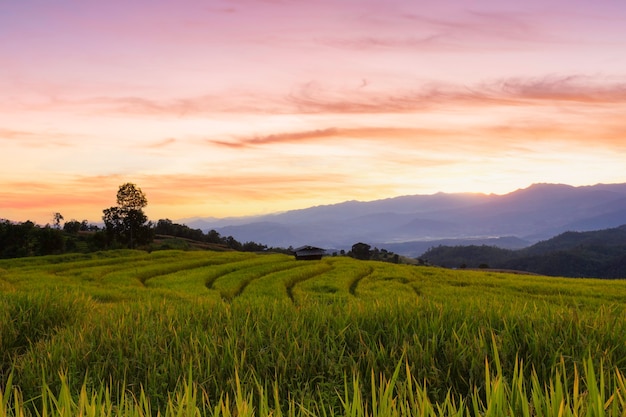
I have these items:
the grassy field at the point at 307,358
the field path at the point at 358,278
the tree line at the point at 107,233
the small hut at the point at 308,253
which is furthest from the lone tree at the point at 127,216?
the grassy field at the point at 307,358

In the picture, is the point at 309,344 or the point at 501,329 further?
the point at 501,329

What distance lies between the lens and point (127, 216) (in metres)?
97.8

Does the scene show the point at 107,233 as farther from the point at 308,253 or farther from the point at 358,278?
the point at 358,278

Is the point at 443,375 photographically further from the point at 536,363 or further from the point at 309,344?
the point at 309,344

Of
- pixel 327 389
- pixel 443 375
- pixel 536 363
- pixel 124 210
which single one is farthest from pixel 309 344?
pixel 124 210

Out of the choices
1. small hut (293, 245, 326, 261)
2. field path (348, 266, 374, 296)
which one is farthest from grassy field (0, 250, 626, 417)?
small hut (293, 245, 326, 261)

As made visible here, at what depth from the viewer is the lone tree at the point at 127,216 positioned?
3834 inches

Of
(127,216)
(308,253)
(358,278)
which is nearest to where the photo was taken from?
(358,278)

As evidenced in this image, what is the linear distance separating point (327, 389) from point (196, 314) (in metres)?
3.22

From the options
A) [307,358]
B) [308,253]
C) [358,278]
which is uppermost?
[307,358]

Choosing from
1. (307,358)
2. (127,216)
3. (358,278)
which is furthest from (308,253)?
(307,358)

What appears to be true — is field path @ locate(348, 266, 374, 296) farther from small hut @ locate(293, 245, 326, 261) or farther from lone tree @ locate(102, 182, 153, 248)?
lone tree @ locate(102, 182, 153, 248)

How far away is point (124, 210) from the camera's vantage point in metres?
97.8

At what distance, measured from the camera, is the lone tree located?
97.4 meters
